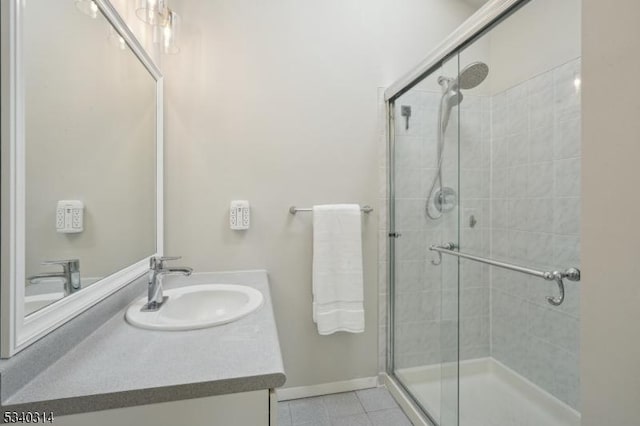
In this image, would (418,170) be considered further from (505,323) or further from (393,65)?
(505,323)

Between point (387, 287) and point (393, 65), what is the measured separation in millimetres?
1409

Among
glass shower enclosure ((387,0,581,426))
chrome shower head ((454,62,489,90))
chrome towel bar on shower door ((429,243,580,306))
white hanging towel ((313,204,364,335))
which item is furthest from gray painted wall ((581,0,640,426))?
white hanging towel ((313,204,364,335))

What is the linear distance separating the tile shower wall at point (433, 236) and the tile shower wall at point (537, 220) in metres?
0.08

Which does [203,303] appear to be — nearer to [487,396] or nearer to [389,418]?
[389,418]

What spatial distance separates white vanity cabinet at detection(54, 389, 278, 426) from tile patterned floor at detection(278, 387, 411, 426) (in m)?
1.03

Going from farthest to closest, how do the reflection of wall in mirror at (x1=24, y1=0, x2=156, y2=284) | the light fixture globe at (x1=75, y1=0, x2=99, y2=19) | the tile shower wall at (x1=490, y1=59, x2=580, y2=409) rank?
the tile shower wall at (x1=490, y1=59, x2=580, y2=409) < the light fixture globe at (x1=75, y1=0, x2=99, y2=19) < the reflection of wall in mirror at (x1=24, y1=0, x2=156, y2=284)

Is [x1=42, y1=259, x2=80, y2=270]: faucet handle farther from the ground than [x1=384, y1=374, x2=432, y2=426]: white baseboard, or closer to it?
farther from the ground

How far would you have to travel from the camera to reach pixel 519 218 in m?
1.54

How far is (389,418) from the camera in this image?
1.50 metres

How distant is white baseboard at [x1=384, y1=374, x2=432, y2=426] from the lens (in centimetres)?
142

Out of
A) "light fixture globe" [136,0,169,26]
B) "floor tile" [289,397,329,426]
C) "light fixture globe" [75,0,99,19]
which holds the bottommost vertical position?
"floor tile" [289,397,329,426]

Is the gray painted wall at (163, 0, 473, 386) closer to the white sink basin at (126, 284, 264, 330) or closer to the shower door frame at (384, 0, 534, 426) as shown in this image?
the shower door frame at (384, 0, 534, 426)

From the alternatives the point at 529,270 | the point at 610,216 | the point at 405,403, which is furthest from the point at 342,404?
the point at 610,216

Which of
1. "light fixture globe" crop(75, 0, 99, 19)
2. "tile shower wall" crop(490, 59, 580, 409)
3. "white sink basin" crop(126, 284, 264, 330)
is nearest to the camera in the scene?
"light fixture globe" crop(75, 0, 99, 19)
